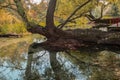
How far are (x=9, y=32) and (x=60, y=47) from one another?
11.8m

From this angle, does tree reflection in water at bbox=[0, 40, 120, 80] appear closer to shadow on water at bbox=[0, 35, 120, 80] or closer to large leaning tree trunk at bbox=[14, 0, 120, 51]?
shadow on water at bbox=[0, 35, 120, 80]

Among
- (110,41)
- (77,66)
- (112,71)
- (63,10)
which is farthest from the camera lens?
(63,10)

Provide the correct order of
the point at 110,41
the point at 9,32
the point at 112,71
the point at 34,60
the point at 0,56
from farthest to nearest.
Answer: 1. the point at 9,32
2. the point at 110,41
3. the point at 0,56
4. the point at 34,60
5. the point at 112,71

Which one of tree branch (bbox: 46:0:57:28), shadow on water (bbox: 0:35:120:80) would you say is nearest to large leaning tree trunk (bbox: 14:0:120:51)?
tree branch (bbox: 46:0:57:28)

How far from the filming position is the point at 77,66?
38.8 ft

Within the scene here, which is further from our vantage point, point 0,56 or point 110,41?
point 110,41

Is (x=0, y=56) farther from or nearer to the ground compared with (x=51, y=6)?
nearer to the ground

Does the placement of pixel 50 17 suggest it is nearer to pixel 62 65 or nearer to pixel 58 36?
pixel 58 36

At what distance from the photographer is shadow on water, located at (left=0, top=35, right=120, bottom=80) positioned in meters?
10.1

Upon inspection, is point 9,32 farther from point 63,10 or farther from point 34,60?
point 34,60

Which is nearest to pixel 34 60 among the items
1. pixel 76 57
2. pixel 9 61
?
pixel 9 61

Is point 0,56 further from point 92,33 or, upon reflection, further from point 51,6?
point 92,33

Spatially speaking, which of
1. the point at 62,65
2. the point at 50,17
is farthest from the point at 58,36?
the point at 62,65

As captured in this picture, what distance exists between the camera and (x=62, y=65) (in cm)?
1209
